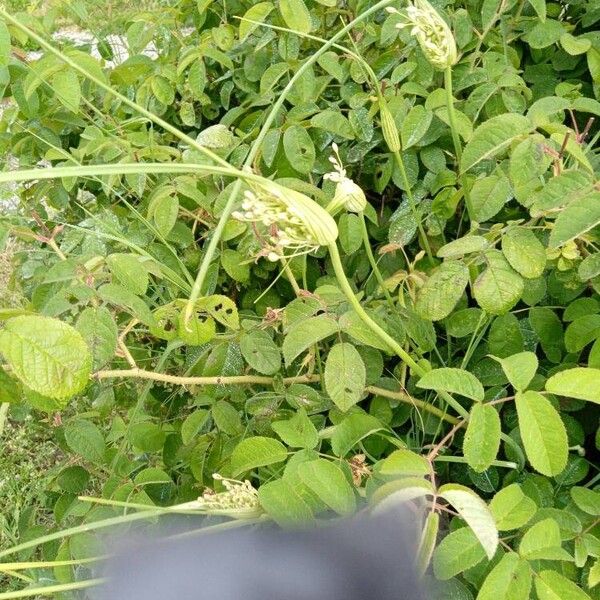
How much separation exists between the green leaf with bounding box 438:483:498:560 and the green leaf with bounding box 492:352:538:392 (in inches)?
5.0

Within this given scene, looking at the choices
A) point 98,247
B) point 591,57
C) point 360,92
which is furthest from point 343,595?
point 591,57

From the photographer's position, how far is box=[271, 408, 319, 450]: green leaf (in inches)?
34.7

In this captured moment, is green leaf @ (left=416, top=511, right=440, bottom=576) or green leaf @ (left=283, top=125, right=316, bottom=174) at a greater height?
green leaf @ (left=283, top=125, right=316, bottom=174)

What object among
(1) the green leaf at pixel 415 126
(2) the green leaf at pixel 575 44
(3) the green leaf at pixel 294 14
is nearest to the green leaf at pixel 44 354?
(1) the green leaf at pixel 415 126

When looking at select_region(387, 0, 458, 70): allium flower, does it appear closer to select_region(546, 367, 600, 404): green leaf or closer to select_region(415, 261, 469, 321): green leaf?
select_region(415, 261, 469, 321): green leaf

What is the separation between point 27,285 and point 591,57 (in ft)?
4.06

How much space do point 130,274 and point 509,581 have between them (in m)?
0.59

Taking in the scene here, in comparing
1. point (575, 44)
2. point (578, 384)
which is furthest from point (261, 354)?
point (575, 44)

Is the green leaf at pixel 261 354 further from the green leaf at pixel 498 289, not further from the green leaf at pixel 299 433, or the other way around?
the green leaf at pixel 498 289

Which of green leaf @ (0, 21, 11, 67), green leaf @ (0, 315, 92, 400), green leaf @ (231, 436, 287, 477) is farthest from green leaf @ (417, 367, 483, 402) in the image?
green leaf @ (0, 21, 11, 67)

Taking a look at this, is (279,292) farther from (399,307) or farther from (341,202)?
(341,202)

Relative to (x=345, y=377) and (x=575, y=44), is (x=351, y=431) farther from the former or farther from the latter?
(x=575, y=44)

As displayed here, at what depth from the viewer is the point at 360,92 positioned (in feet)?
4.15

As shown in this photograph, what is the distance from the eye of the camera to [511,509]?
2.43 feet
